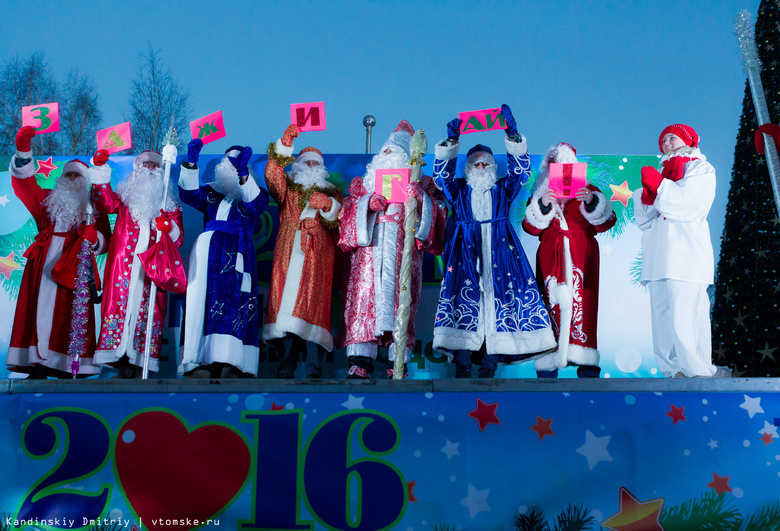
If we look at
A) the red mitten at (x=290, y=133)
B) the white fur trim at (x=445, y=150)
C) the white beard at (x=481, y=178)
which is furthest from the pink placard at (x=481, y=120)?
the red mitten at (x=290, y=133)

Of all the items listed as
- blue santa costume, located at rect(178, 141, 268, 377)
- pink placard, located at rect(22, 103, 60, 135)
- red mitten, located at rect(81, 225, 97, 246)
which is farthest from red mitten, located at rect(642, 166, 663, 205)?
pink placard, located at rect(22, 103, 60, 135)

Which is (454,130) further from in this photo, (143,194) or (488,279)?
(143,194)

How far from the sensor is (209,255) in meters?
4.55

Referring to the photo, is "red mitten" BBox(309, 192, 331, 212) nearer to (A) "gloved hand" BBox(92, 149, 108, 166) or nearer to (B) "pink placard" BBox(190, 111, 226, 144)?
(B) "pink placard" BBox(190, 111, 226, 144)

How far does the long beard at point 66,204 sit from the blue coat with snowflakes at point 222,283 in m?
0.69

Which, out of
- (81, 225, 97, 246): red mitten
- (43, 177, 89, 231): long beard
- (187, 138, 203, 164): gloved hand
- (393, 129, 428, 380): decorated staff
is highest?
(187, 138, 203, 164): gloved hand

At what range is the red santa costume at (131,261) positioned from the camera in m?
4.42

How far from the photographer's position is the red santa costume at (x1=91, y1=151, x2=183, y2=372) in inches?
174

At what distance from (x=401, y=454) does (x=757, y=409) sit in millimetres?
1452

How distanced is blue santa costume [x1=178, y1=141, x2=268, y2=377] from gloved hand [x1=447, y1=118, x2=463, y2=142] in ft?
4.11

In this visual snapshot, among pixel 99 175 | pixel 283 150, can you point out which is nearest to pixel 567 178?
pixel 283 150

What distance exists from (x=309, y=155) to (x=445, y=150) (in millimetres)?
1015

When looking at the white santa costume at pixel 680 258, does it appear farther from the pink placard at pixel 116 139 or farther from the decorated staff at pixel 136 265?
the pink placard at pixel 116 139

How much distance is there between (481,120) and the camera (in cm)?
427
